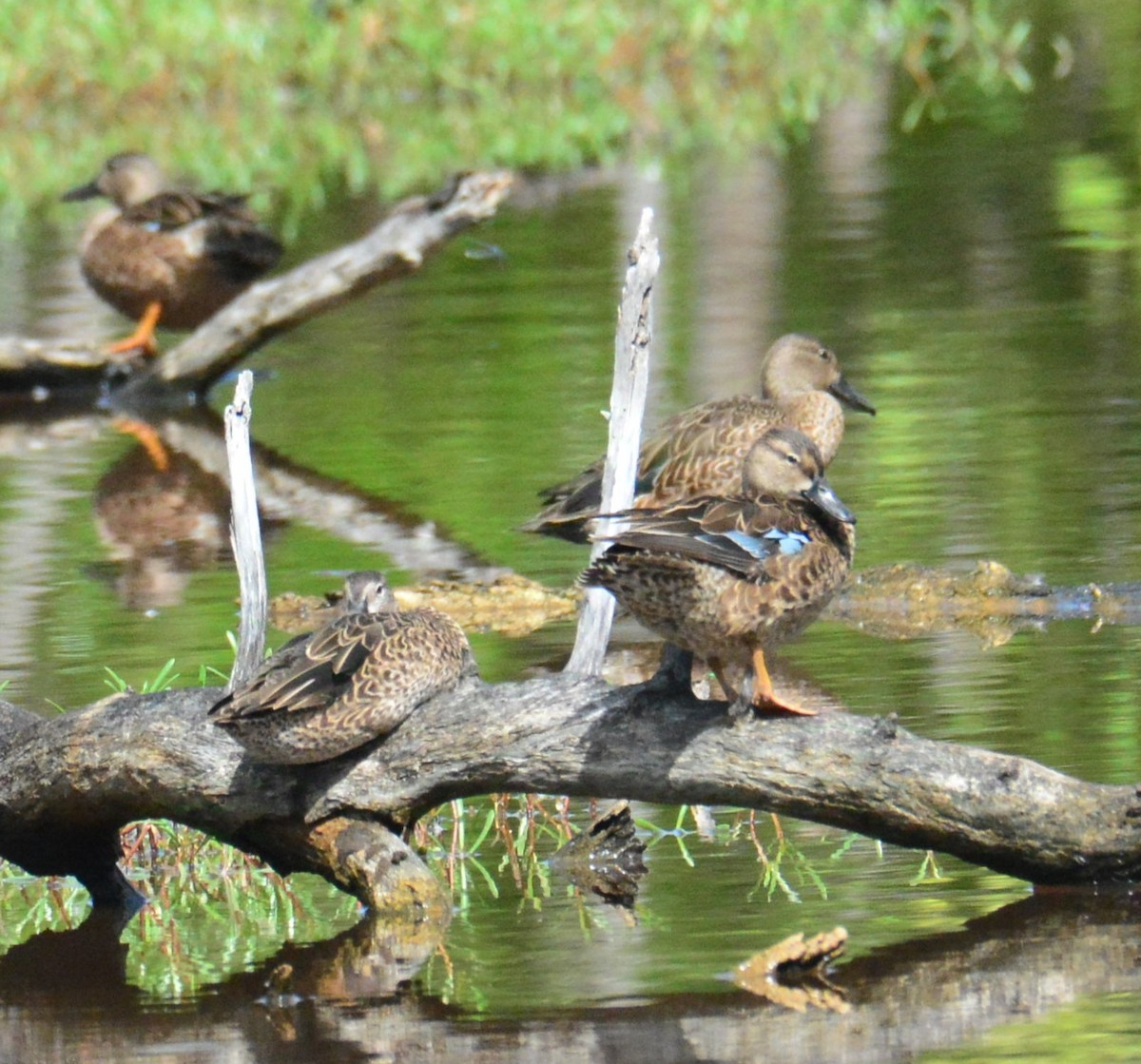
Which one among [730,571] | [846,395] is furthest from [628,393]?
[846,395]

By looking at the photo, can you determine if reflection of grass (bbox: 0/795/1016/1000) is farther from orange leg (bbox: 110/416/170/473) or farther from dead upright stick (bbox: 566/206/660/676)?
orange leg (bbox: 110/416/170/473)

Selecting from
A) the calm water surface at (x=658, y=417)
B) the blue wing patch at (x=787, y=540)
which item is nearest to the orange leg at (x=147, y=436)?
the calm water surface at (x=658, y=417)

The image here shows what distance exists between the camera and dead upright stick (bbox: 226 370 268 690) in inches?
283

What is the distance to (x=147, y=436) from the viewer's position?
48.6 ft

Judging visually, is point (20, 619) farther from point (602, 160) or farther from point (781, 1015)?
point (602, 160)

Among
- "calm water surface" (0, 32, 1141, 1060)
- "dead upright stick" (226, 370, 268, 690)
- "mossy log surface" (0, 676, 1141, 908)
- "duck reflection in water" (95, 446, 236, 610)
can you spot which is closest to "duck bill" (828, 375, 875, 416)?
"calm water surface" (0, 32, 1141, 1060)

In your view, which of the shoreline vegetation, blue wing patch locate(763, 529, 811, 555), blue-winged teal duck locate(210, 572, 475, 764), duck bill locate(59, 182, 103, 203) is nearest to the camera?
blue wing patch locate(763, 529, 811, 555)

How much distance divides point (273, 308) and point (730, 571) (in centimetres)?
862

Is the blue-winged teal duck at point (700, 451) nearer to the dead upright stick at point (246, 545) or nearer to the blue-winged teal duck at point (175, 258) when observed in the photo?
the dead upright stick at point (246, 545)

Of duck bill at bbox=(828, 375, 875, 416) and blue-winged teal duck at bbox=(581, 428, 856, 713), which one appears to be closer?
blue-winged teal duck at bbox=(581, 428, 856, 713)

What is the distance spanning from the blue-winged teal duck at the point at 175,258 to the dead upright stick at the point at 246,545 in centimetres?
785

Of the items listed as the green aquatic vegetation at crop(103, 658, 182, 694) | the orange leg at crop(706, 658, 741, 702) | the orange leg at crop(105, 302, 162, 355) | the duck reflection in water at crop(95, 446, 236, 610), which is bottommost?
the duck reflection in water at crop(95, 446, 236, 610)

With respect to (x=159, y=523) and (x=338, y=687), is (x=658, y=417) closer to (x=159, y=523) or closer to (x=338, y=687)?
(x=159, y=523)

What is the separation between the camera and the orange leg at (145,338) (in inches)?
603
